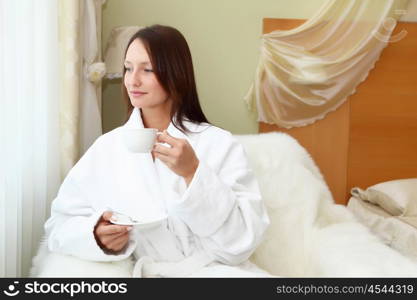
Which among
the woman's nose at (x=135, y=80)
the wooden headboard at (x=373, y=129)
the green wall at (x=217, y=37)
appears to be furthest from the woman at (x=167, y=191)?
the wooden headboard at (x=373, y=129)

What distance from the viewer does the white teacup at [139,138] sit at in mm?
1066

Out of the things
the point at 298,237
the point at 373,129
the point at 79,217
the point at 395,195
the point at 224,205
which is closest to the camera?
the point at 224,205

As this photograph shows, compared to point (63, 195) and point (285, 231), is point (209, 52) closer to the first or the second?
point (285, 231)

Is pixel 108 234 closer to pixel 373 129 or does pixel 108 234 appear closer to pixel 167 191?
pixel 167 191

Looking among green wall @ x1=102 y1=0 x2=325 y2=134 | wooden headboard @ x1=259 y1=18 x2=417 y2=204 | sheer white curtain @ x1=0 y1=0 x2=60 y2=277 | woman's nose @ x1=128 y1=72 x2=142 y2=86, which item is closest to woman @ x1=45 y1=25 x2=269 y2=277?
woman's nose @ x1=128 y1=72 x2=142 y2=86

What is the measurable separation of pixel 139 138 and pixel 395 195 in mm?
1709

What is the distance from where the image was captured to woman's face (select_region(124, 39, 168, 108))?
1.34 m

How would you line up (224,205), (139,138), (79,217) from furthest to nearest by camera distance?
(79,217)
(224,205)
(139,138)

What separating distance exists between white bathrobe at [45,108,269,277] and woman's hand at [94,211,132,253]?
0.02 metres

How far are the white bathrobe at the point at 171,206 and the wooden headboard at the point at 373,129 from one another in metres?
1.23

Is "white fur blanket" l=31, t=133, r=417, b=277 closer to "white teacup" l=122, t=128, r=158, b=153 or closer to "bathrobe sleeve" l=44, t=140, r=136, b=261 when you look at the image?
"bathrobe sleeve" l=44, t=140, r=136, b=261

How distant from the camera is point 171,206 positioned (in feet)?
3.92

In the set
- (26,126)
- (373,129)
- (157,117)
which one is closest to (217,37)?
(373,129)

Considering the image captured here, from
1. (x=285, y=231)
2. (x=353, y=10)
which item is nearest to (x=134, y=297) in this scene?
(x=285, y=231)
